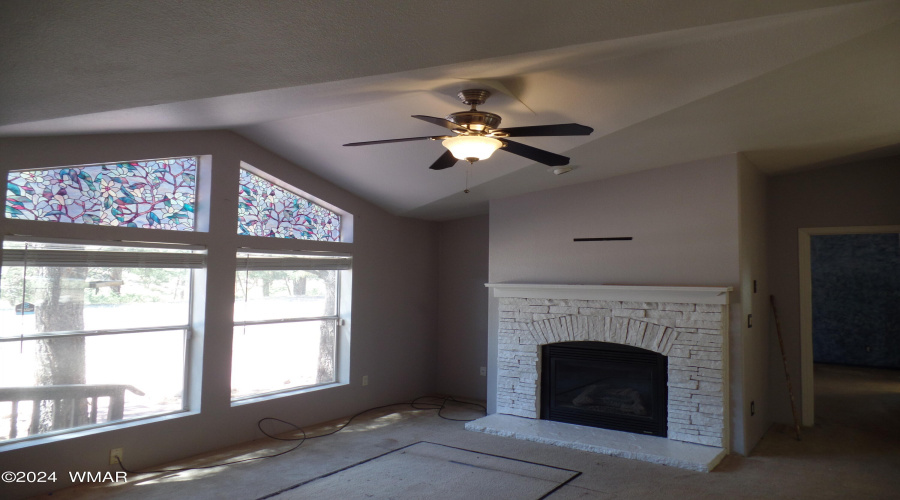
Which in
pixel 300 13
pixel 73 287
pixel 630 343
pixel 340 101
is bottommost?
pixel 630 343

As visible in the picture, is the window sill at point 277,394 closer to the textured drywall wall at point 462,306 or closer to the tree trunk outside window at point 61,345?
the tree trunk outside window at point 61,345

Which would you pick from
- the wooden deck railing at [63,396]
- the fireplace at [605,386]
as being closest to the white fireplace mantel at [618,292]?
the fireplace at [605,386]

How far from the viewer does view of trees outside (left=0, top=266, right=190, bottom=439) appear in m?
3.71

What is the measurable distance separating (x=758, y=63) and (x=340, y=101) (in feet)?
7.69

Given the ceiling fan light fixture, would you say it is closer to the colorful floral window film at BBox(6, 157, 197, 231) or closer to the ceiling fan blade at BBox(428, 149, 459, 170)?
the ceiling fan blade at BBox(428, 149, 459, 170)

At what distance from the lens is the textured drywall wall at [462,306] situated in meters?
6.85

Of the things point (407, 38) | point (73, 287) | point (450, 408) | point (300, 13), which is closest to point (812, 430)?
point (450, 408)

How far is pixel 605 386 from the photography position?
5.38 meters

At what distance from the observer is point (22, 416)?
372cm

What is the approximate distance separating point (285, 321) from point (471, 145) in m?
3.10

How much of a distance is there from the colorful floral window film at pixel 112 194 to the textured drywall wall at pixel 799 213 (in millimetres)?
5565

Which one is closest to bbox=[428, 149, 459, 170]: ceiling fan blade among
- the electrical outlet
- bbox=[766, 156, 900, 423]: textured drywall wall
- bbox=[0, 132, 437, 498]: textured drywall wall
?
bbox=[0, 132, 437, 498]: textured drywall wall

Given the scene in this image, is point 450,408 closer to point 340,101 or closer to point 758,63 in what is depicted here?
point 340,101

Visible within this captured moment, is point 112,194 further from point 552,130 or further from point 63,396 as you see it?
point 552,130
